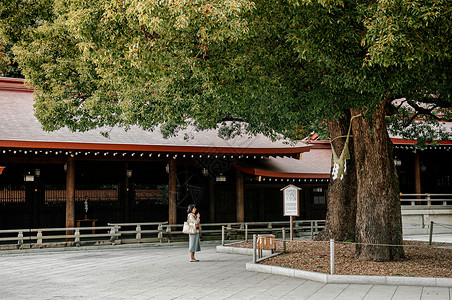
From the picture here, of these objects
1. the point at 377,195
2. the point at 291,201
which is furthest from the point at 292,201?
the point at 377,195

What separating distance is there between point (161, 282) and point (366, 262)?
536cm

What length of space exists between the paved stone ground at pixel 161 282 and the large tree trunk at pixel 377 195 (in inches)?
106

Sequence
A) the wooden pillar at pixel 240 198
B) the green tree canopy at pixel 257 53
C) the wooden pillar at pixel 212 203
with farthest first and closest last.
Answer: the wooden pillar at pixel 212 203
the wooden pillar at pixel 240 198
the green tree canopy at pixel 257 53

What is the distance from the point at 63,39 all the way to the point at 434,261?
14.0m

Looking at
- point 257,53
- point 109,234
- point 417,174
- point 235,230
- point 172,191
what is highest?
point 257,53

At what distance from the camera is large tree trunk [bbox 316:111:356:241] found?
16625mm

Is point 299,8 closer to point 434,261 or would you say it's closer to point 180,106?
point 180,106

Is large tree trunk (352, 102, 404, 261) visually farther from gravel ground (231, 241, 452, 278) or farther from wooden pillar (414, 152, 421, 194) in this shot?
wooden pillar (414, 152, 421, 194)

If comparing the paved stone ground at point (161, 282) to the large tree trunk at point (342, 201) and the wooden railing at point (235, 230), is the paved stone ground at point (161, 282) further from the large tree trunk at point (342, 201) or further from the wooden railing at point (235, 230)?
the wooden railing at point (235, 230)

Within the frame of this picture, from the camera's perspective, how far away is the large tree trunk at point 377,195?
1212 centimetres

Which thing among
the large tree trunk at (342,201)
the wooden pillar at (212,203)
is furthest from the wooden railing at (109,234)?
the large tree trunk at (342,201)

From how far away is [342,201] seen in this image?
16.7m

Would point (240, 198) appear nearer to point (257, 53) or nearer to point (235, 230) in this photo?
point (235, 230)

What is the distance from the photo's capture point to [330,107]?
1155cm
